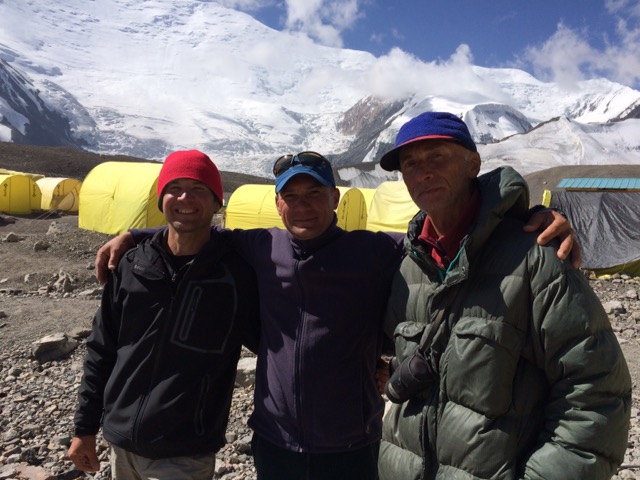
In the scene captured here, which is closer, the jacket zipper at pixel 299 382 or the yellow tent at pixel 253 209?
the jacket zipper at pixel 299 382

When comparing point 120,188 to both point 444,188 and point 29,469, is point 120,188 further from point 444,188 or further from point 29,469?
point 444,188

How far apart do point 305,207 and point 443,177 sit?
635mm

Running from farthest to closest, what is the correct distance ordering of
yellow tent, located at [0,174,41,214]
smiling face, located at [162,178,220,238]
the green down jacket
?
yellow tent, located at [0,174,41,214] → smiling face, located at [162,178,220,238] → the green down jacket

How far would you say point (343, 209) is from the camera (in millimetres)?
19047

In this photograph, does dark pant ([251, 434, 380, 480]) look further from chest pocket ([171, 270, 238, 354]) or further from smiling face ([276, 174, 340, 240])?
smiling face ([276, 174, 340, 240])

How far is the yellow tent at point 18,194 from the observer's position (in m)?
21.0

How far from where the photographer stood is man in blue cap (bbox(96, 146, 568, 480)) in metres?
2.00

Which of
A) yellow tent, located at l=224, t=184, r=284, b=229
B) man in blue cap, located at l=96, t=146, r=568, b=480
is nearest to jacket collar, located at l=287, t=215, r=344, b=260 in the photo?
man in blue cap, located at l=96, t=146, r=568, b=480

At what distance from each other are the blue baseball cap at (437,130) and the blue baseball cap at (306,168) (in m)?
0.47

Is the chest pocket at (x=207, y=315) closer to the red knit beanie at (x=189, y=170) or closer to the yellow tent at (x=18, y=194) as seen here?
the red knit beanie at (x=189, y=170)

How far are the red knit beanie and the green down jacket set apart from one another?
1063mm

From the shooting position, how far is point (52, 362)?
5.58 meters

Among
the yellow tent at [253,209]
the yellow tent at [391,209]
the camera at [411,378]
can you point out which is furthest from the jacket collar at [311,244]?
the yellow tent at [253,209]

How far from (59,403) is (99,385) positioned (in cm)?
285
